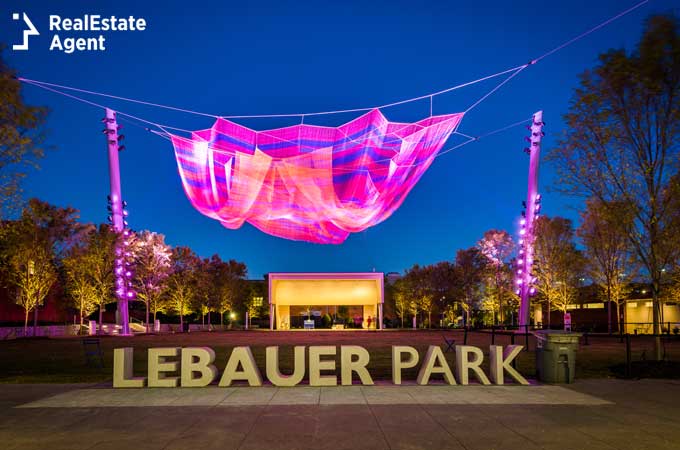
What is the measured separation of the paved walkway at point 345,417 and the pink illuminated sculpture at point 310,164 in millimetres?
9350

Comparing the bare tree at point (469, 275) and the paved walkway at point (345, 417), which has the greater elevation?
the bare tree at point (469, 275)

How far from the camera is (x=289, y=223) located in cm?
2194

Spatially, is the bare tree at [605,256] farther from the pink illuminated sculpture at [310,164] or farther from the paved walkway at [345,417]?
the paved walkway at [345,417]

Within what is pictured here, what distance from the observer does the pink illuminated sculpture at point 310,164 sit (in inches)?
757

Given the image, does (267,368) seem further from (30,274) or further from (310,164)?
(30,274)

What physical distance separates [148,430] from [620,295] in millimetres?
40689

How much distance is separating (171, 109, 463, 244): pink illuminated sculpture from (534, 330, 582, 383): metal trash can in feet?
28.0

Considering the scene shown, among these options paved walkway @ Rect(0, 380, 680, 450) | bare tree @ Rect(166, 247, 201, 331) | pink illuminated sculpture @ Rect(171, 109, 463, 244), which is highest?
pink illuminated sculpture @ Rect(171, 109, 463, 244)

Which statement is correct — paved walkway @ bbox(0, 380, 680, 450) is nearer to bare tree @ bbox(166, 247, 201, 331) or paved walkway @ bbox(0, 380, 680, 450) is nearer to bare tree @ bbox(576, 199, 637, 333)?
bare tree @ bbox(576, 199, 637, 333)

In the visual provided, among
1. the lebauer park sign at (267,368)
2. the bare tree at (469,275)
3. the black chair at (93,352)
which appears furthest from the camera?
the bare tree at (469,275)

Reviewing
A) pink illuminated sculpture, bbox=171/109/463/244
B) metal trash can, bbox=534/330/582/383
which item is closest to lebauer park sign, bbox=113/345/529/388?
metal trash can, bbox=534/330/582/383

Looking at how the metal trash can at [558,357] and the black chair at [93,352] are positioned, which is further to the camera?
the black chair at [93,352]

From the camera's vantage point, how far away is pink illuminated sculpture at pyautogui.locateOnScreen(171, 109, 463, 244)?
63.1 ft

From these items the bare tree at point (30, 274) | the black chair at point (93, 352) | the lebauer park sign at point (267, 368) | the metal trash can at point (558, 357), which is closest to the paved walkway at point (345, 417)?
the lebauer park sign at point (267, 368)
